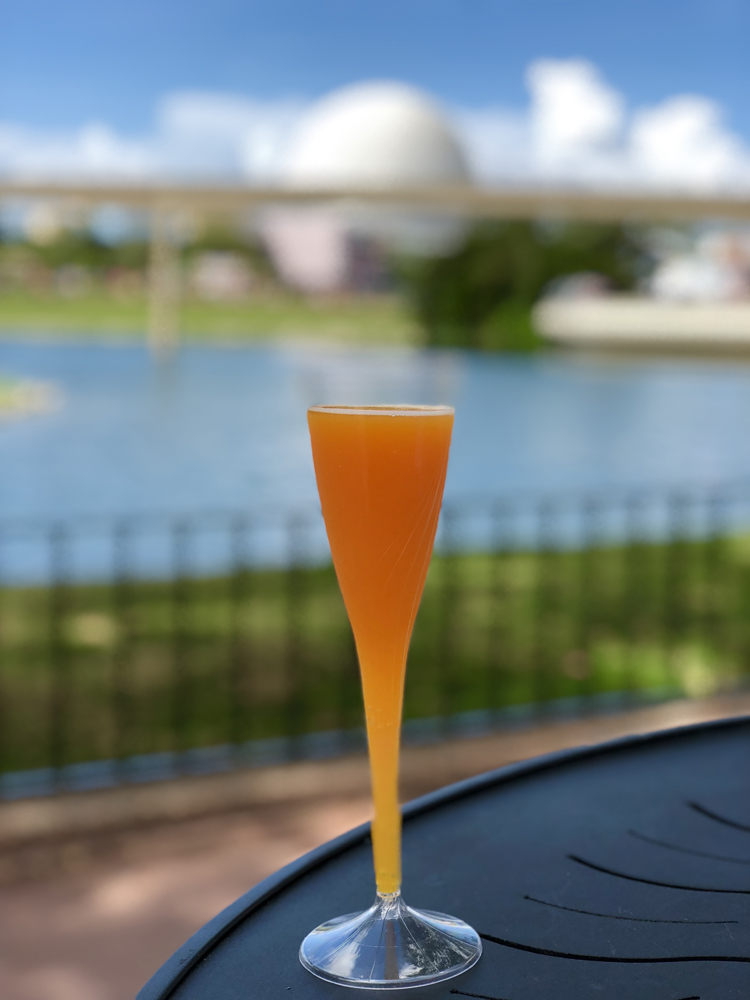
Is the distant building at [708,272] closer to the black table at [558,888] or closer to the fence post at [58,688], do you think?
the fence post at [58,688]

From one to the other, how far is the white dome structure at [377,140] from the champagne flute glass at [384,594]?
3678 mm

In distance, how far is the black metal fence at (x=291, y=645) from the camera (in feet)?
6.86

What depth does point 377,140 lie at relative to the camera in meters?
4.80

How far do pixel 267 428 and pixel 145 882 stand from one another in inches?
229

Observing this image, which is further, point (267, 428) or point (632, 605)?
point (267, 428)

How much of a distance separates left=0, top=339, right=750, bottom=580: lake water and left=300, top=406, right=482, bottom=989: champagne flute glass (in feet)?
15.5

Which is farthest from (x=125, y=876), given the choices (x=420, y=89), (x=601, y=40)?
(x=601, y=40)

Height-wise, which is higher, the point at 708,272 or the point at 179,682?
the point at 708,272

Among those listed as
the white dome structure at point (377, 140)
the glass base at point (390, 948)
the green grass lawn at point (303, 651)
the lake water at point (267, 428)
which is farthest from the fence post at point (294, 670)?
the lake water at point (267, 428)

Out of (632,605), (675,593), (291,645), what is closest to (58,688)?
(291,645)

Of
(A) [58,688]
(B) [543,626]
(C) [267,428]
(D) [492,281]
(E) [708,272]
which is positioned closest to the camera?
(A) [58,688]

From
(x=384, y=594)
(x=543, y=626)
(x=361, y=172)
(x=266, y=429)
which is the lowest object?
(x=543, y=626)

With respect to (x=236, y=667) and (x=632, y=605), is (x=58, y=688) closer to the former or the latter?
(x=236, y=667)

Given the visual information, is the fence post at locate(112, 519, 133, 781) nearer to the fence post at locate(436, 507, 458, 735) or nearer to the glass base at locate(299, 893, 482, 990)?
the fence post at locate(436, 507, 458, 735)
